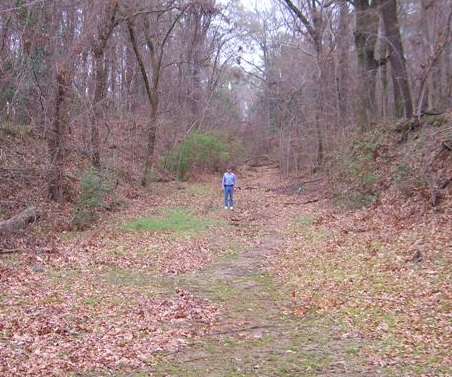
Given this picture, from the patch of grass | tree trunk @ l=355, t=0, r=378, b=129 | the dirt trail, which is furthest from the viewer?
tree trunk @ l=355, t=0, r=378, b=129

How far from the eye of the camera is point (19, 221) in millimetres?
15570

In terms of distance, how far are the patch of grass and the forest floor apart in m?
0.28

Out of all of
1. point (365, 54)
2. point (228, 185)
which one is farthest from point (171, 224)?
point (365, 54)

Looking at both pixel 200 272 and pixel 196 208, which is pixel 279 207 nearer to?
pixel 196 208

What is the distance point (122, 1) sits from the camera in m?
25.8

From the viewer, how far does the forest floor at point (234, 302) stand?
294 inches

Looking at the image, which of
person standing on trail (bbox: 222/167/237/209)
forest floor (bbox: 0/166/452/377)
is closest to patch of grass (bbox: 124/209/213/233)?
forest floor (bbox: 0/166/452/377)

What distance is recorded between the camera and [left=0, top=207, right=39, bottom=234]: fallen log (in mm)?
14961

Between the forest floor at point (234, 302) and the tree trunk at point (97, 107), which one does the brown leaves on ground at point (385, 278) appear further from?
the tree trunk at point (97, 107)

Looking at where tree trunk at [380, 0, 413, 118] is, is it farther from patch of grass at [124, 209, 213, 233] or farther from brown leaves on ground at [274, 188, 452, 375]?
patch of grass at [124, 209, 213, 233]

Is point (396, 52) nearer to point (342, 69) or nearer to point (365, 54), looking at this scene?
point (365, 54)

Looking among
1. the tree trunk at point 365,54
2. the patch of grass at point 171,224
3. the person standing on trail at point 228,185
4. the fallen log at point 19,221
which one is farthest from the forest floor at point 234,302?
the tree trunk at point 365,54

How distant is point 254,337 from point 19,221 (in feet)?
30.4

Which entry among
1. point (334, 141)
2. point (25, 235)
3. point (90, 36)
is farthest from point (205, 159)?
point (25, 235)
